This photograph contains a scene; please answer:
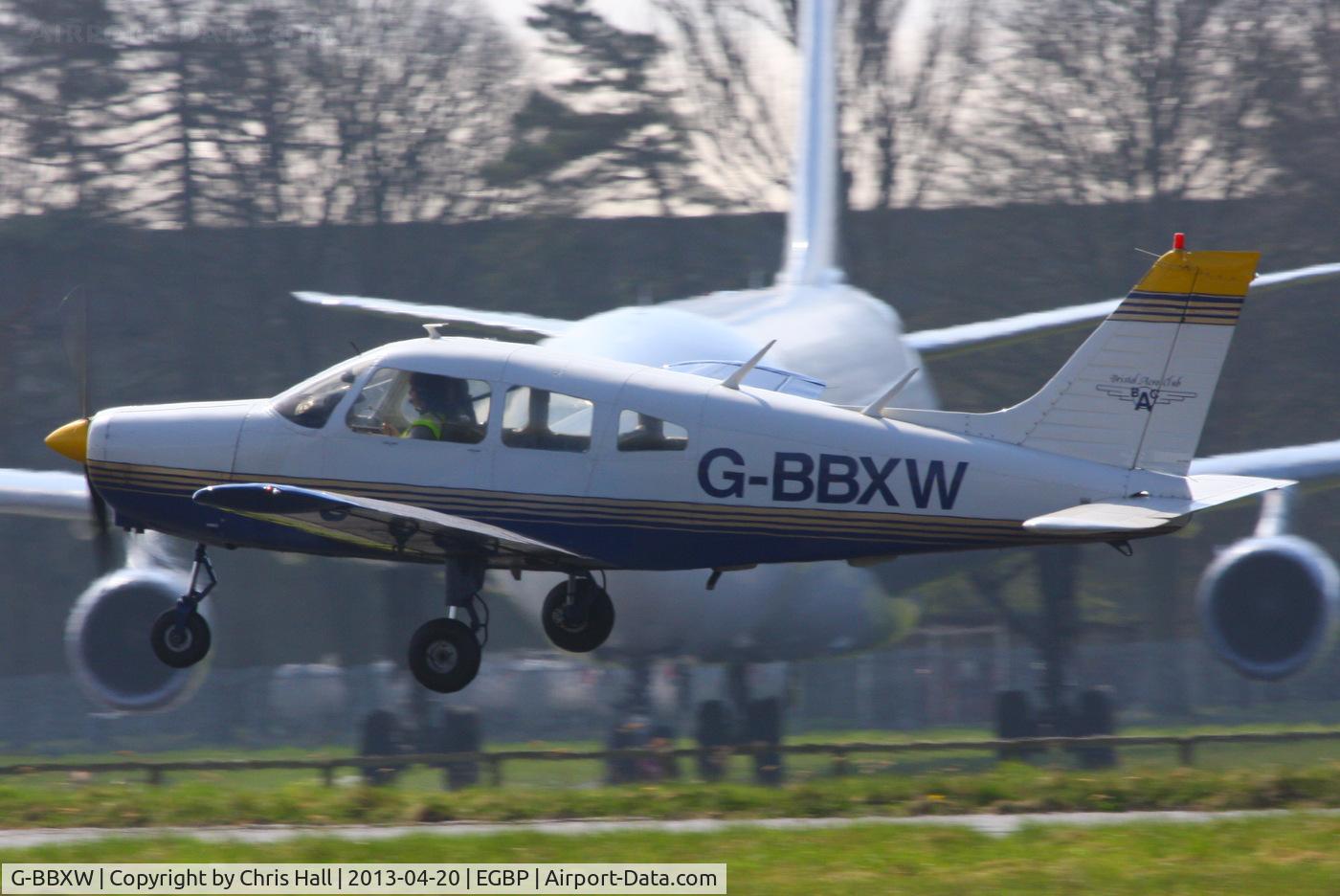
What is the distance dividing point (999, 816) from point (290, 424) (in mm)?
6528

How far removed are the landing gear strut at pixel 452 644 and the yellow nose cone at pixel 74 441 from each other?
3.13m

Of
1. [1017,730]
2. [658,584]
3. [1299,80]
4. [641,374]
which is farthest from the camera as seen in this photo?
[1299,80]

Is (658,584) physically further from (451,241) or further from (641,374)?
(451,241)

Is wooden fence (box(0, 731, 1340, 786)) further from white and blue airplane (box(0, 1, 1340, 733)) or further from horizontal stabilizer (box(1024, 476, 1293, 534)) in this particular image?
horizontal stabilizer (box(1024, 476, 1293, 534))

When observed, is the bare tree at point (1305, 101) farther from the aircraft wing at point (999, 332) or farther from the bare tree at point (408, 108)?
the bare tree at point (408, 108)

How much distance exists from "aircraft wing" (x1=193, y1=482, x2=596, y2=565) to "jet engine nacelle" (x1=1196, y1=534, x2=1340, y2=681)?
11.3 metres

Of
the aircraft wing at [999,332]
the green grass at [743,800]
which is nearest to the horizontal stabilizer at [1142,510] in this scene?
the green grass at [743,800]

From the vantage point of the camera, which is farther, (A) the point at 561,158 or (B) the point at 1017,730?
(A) the point at 561,158

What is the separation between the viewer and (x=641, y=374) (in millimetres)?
11664

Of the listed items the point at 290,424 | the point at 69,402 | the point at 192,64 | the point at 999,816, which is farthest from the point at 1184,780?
the point at 192,64

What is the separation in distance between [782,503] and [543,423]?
1873mm

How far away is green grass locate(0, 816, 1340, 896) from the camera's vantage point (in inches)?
381

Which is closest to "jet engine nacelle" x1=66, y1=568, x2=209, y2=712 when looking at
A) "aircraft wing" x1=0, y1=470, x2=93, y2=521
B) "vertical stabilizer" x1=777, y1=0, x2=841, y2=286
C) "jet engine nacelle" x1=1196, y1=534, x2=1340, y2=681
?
"aircraft wing" x1=0, y1=470, x2=93, y2=521

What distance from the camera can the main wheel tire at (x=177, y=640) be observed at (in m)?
12.5
